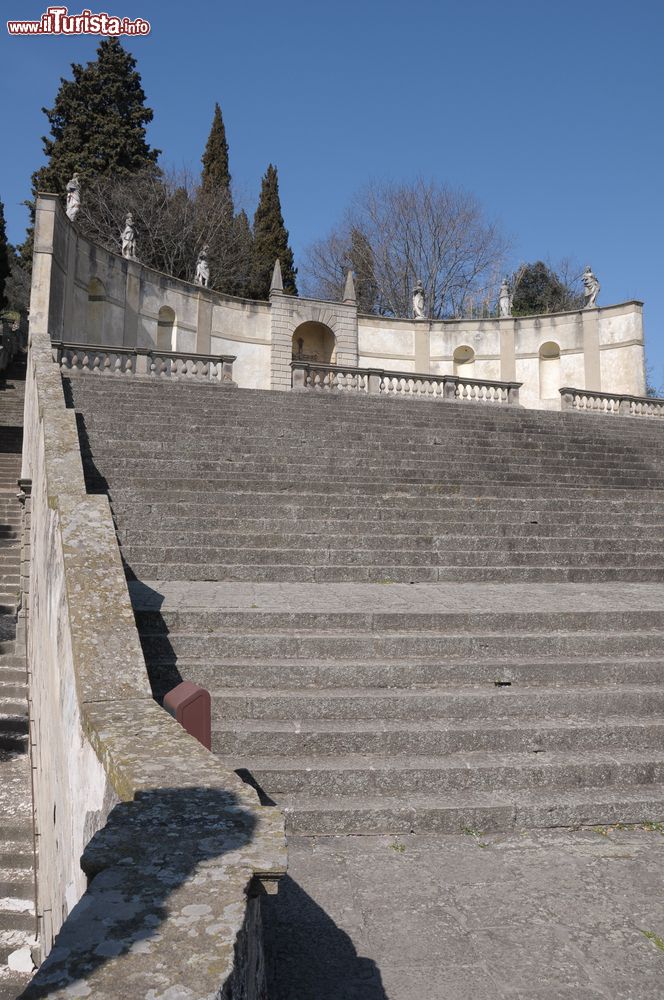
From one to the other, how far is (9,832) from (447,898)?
5.99 m

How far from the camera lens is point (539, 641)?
206 inches

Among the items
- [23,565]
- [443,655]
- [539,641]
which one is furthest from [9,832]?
[539,641]

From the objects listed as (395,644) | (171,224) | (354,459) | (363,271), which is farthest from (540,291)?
(395,644)

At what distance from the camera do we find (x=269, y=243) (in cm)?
3753

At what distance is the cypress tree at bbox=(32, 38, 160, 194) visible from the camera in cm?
3384

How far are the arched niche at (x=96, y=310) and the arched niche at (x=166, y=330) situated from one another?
8.73 feet

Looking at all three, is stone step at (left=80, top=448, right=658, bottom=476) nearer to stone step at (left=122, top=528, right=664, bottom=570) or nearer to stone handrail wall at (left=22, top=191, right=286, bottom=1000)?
stone step at (left=122, top=528, right=664, bottom=570)

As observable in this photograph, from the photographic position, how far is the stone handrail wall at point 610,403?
19.8 m

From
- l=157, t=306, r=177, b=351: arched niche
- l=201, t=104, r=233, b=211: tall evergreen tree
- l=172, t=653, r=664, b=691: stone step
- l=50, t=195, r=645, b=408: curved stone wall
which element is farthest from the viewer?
l=201, t=104, r=233, b=211: tall evergreen tree

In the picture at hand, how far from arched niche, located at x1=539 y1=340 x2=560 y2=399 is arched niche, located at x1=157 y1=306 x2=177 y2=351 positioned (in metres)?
14.4

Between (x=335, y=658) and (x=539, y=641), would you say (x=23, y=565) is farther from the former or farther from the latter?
(x=539, y=641)

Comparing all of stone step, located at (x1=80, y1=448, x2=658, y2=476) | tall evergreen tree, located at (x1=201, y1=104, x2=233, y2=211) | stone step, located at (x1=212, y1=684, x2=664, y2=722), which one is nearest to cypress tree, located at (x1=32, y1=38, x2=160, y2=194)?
tall evergreen tree, located at (x1=201, y1=104, x2=233, y2=211)

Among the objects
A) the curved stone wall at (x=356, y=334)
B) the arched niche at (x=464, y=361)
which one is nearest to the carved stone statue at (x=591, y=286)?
the curved stone wall at (x=356, y=334)

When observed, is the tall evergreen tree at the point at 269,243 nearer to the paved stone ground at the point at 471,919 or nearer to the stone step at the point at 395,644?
the stone step at the point at 395,644
